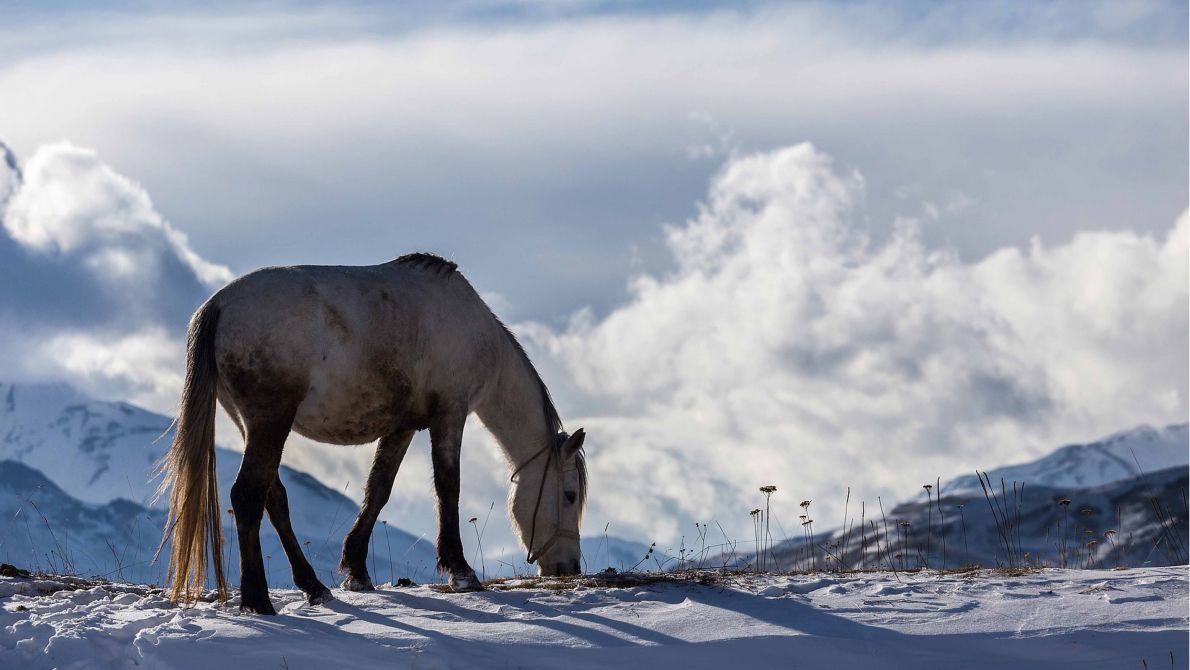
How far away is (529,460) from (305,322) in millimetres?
3200

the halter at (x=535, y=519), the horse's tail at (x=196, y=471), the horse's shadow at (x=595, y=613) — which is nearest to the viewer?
the horse's shadow at (x=595, y=613)

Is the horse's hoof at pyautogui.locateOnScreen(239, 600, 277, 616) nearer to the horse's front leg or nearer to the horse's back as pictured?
the horse's back

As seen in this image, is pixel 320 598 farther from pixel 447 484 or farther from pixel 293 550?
pixel 447 484

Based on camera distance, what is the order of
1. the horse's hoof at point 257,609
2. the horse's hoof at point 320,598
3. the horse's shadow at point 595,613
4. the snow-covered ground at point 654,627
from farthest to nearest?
the horse's hoof at point 320,598
the horse's hoof at point 257,609
the horse's shadow at point 595,613
the snow-covered ground at point 654,627

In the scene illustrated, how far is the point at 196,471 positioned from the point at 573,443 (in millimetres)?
3709

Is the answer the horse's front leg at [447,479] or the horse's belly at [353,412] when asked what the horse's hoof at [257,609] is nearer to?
the horse's belly at [353,412]

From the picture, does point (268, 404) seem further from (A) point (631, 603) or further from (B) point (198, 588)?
(A) point (631, 603)

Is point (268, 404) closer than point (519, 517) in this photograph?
Yes

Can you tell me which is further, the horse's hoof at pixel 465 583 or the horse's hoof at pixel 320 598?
the horse's hoof at pixel 465 583

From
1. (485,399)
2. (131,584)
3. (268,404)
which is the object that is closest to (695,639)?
(268,404)

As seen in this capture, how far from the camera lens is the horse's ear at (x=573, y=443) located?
12094 millimetres

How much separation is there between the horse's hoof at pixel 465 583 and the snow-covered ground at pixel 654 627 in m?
0.37

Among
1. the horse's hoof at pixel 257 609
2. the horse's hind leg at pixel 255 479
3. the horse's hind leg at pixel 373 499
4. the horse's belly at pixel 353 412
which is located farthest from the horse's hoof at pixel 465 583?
the horse's hoof at pixel 257 609

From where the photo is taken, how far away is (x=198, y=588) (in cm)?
958
